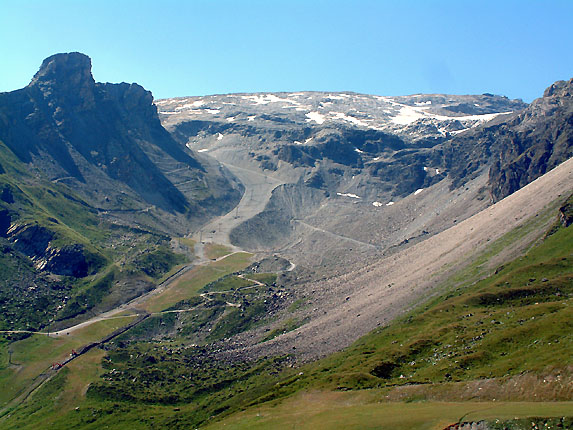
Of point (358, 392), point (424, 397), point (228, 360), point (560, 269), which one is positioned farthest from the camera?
point (228, 360)

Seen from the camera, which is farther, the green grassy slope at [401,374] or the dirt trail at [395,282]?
the dirt trail at [395,282]

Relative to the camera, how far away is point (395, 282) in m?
162

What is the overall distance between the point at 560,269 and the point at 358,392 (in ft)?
207

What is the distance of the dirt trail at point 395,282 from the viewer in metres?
137

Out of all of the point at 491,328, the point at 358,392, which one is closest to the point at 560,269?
the point at 491,328

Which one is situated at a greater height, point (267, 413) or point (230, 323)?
point (267, 413)

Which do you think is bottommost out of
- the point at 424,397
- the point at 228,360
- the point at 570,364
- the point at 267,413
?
the point at 228,360

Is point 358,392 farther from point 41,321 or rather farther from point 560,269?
point 41,321

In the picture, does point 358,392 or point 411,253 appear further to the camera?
point 411,253

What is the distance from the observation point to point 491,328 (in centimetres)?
8631

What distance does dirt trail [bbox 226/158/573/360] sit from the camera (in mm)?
137250

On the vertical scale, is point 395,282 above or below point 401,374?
below

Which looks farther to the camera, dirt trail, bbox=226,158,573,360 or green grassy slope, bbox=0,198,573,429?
dirt trail, bbox=226,158,573,360

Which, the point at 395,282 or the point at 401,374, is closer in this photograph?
the point at 401,374
